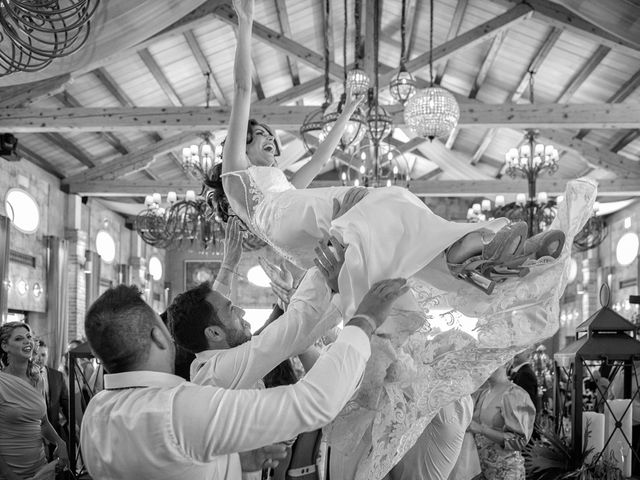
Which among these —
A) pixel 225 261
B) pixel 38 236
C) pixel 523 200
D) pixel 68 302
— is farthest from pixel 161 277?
pixel 225 261

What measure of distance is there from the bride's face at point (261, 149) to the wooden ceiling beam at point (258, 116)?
7798 mm

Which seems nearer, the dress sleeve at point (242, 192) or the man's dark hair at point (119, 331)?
the man's dark hair at point (119, 331)

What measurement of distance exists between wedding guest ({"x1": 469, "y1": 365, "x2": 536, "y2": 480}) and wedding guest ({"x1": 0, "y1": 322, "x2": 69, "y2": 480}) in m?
2.17

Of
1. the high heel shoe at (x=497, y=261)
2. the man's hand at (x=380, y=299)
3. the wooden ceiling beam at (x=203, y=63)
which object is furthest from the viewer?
the wooden ceiling beam at (x=203, y=63)

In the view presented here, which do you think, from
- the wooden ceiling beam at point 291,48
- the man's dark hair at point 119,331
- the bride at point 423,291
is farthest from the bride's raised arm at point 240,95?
the wooden ceiling beam at point 291,48

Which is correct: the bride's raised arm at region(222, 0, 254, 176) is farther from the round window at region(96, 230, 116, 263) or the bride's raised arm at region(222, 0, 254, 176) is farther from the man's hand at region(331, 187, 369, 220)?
the round window at region(96, 230, 116, 263)

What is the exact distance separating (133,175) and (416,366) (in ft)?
50.9

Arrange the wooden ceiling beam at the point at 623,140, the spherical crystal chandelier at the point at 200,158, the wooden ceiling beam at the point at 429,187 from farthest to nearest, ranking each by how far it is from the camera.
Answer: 1. the wooden ceiling beam at the point at 429,187
2. the wooden ceiling beam at the point at 623,140
3. the spherical crystal chandelier at the point at 200,158

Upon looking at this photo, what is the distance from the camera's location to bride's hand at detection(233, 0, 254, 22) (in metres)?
2.44

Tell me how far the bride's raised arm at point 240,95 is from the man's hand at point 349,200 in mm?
→ 460

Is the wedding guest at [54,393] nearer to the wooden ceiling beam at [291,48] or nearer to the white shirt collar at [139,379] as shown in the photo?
the white shirt collar at [139,379]

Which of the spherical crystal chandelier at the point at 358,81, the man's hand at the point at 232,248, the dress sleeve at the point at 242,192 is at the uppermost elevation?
the spherical crystal chandelier at the point at 358,81

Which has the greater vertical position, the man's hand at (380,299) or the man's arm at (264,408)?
the man's hand at (380,299)

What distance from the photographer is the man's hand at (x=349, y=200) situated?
217cm
